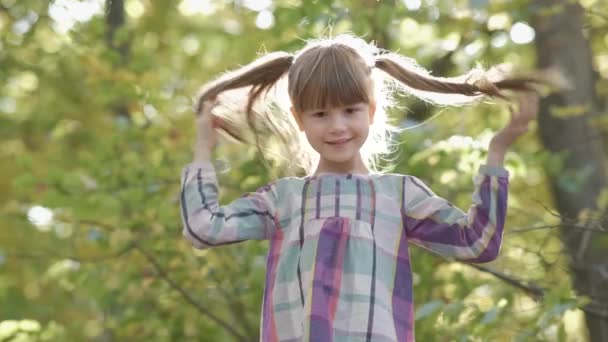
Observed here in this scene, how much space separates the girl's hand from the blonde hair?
0.02 metres

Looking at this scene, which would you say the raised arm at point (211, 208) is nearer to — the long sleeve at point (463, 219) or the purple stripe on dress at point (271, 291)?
the purple stripe on dress at point (271, 291)

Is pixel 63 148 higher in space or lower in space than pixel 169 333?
higher

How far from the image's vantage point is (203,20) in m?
12.0

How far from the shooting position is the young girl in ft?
9.11

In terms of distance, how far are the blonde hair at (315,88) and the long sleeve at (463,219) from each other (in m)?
0.23

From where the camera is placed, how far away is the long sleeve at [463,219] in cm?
276

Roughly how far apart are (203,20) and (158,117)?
20.6 feet

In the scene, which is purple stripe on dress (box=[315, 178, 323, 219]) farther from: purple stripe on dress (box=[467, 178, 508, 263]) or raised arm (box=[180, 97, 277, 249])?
purple stripe on dress (box=[467, 178, 508, 263])

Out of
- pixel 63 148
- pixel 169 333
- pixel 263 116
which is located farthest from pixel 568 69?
pixel 63 148

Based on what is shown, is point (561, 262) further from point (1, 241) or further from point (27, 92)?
point (27, 92)

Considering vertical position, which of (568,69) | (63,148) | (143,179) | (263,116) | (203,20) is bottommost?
(263,116)

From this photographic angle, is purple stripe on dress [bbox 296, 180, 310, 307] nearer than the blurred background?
Yes

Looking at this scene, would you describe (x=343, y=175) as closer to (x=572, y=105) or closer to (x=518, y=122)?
(x=518, y=122)

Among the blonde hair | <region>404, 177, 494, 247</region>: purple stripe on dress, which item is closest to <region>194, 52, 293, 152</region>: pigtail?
the blonde hair
